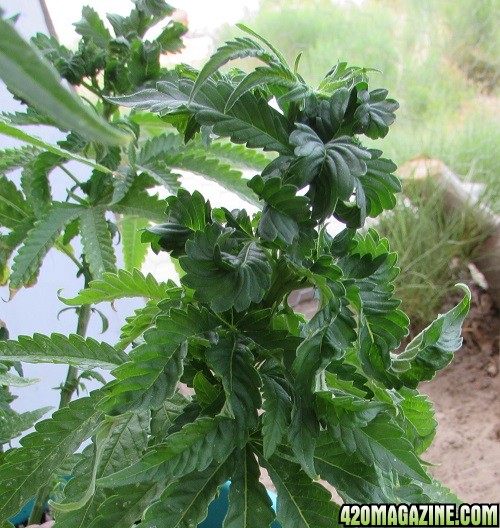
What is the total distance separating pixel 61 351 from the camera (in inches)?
18.2

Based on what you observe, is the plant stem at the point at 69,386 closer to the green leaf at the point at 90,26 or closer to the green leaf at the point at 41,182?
the green leaf at the point at 41,182

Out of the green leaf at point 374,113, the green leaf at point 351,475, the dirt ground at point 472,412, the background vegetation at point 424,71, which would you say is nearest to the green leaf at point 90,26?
the green leaf at point 374,113

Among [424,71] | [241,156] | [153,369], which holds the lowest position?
[153,369]

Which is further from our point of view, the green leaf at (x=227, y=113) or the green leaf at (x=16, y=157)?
the green leaf at (x=16, y=157)

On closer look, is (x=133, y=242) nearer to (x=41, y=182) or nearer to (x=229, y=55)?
(x=41, y=182)

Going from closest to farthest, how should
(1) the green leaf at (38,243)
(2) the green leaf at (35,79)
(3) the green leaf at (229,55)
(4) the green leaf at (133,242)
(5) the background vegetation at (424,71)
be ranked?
1. (2) the green leaf at (35,79)
2. (3) the green leaf at (229,55)
3. (1) the green leaf at (38,243)
4. (4) the green leaf at (133,242)
5. (5) the background vegetation at (424,71)

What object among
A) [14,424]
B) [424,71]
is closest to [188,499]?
[14,424]

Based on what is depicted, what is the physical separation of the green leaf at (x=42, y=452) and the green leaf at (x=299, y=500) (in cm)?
14

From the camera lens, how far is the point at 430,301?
61.7 inches

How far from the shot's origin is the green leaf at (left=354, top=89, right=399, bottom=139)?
377 millimetres

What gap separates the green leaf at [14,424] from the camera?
581 mm

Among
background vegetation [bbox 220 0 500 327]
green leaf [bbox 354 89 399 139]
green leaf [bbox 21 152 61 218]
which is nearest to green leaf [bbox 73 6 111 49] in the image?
green leaf [bbox 21 152 61 218]

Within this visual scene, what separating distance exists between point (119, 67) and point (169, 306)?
0.27 metres

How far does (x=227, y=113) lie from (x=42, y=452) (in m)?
0.29
